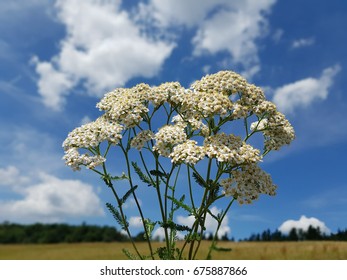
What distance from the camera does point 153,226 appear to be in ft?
25.0

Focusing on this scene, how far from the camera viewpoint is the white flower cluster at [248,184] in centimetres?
A: 650

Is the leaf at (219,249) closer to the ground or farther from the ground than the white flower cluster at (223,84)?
closer to the ground

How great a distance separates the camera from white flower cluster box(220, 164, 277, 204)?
6.50 meters

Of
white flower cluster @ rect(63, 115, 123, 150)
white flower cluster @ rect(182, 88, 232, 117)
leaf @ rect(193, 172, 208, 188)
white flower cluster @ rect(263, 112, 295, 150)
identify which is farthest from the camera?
white flower cluster @ rect(263, 112, 295, 150)

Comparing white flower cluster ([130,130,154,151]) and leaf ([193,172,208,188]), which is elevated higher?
white flower cluster ([130,130,154,151])

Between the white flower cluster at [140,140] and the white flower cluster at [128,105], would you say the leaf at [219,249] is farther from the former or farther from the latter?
the white flower cluster at [128,105]

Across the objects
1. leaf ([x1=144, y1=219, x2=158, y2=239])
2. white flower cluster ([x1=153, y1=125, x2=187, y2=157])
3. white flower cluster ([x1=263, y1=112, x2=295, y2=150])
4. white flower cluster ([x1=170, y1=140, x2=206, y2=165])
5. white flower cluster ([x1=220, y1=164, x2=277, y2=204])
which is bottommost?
leaf ([x1=144, y1=219, x2=158, y2=239])

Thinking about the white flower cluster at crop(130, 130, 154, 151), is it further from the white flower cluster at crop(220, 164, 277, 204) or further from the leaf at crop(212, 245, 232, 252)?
the leaf at crop(212, 245, 232, 252)

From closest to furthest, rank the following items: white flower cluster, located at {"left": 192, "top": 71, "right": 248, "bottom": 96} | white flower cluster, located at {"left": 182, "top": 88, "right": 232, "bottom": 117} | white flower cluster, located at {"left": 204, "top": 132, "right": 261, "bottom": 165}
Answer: white flower cluster, located at {"left": 204, "top": 132, "right": 261, "bottom": 165}, white flower cluster, located at {"left": 182, "top": 88, "right": 232, "bottom": 117}, white flower cluster, located at {"left": 192, "top": 71, "right": 248, "bottom": 96}

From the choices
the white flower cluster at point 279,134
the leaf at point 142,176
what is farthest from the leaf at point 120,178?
the white flower cluster at point 279,134

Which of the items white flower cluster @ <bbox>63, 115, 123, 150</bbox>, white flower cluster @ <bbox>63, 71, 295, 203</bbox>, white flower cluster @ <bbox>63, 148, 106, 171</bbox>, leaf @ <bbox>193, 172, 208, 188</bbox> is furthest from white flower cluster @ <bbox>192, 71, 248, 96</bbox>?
white flower cluster @ <bbox>63, 148, 106, 171</bbox>

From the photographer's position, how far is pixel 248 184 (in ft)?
21.6
